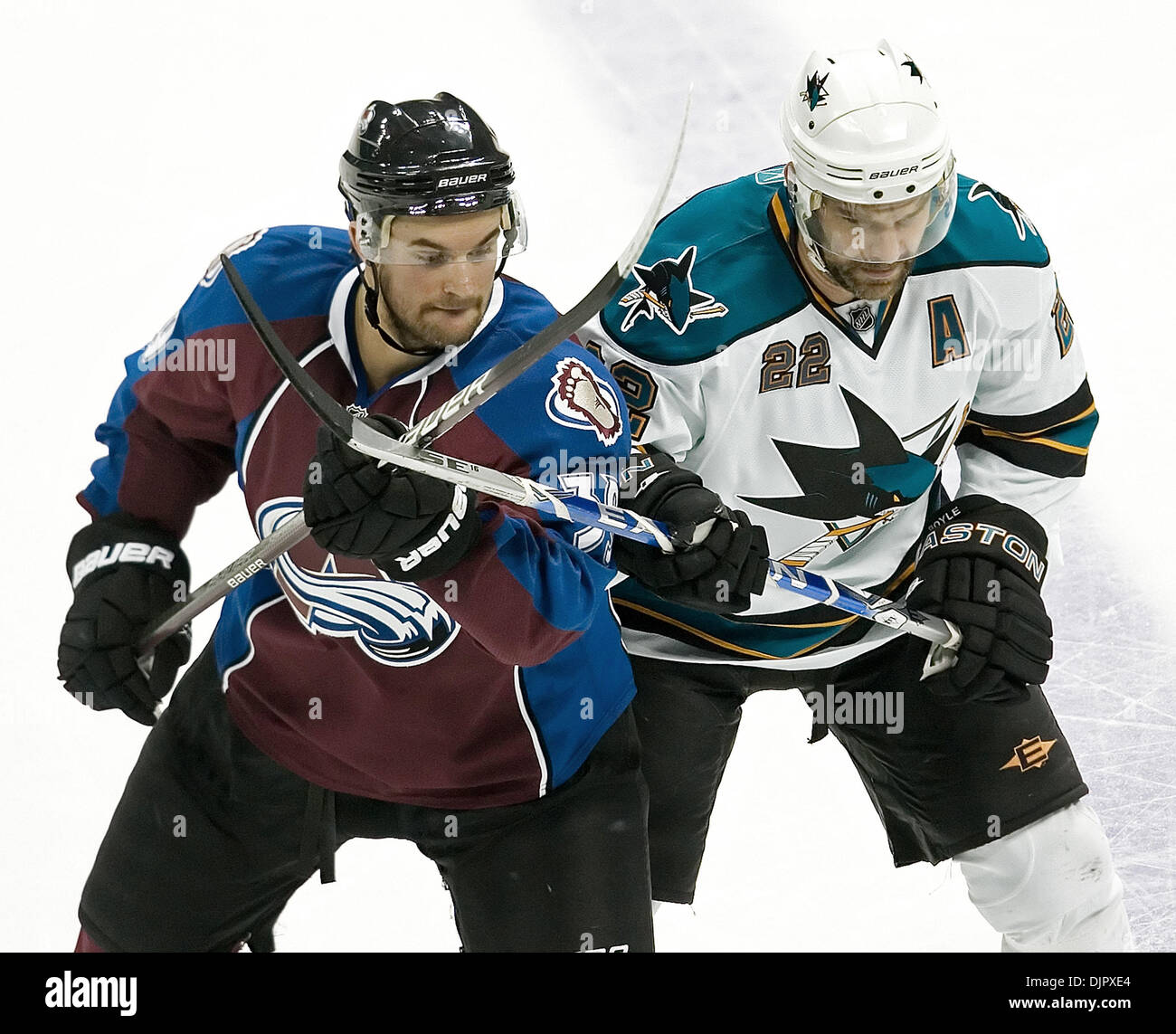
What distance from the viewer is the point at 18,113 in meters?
4.87

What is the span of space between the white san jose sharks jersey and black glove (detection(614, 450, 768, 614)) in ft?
0.47

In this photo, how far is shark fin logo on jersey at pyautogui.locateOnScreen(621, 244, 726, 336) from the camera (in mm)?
2902

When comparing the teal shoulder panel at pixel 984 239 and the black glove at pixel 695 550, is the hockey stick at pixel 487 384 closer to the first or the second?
the black glove at pixel 695 550

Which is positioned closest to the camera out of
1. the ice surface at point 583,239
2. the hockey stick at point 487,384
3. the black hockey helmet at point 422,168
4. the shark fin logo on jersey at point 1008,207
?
the hockey stick at point 487,384

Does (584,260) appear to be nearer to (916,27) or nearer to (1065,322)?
(916,27)

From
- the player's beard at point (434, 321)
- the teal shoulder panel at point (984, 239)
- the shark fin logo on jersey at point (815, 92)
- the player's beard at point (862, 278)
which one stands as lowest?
the player's beard at point (434, 321)

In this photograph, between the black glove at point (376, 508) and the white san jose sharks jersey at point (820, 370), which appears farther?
the white san jose sharks jersey at point (820, 370)

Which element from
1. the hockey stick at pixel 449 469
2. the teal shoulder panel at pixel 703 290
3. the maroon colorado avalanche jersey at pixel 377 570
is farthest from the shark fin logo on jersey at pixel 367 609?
the teal shoulder panel at pixel 703 290

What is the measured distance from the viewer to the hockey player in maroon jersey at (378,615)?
2.44 metres

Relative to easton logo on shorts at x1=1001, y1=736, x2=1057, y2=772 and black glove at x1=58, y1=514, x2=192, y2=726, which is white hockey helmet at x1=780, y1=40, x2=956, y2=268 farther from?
black glove at x1=58, y1=514, x2=192, y2=726

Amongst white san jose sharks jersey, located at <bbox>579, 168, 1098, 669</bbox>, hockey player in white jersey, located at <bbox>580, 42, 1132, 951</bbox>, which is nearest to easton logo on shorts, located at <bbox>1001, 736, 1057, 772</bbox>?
hockey player in white jersey, located at <bbox>580, 42, 1132, 951</bbox>

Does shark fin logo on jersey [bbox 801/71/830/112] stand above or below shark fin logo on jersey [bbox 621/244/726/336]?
above
